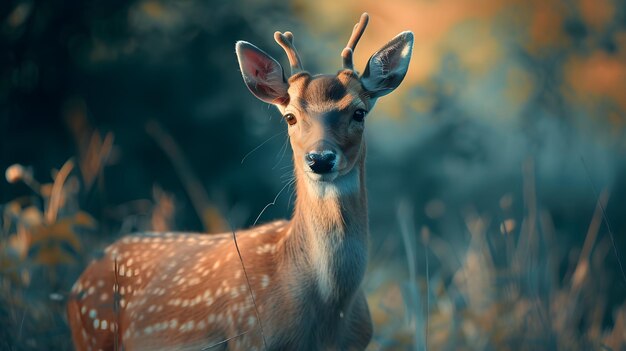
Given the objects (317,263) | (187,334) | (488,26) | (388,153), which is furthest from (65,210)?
(488,26)

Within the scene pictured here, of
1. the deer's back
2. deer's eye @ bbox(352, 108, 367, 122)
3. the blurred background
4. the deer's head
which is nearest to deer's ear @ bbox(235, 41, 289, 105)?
the deer's head

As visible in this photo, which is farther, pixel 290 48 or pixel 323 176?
pixel 290 48

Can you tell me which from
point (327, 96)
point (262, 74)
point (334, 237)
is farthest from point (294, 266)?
point (262, 74)

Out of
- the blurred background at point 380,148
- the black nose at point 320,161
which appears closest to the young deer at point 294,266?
the black nose at point 320,161

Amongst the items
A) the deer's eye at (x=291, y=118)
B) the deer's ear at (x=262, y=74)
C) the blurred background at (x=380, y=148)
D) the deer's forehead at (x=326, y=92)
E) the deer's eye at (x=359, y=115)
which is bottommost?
the blurred background at (x=380, y=148)

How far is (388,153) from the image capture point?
9.38 meters

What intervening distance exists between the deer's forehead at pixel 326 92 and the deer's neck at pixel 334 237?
276mm

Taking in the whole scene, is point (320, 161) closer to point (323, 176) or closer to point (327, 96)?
point (323, 176)

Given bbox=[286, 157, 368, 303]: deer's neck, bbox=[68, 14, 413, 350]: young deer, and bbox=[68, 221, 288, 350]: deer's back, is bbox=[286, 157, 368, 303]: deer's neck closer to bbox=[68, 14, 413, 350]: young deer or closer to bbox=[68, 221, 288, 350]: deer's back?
bbox=[68, 14, 413, 350]: young deer

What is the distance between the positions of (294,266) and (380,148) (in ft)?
18.7

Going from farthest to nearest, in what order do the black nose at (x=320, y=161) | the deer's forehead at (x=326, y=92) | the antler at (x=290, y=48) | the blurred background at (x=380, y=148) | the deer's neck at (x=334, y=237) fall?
the blurred background at (x=380, y=148) → the antler at (x=290, y=48) → the deer's forehead at (x=326, y=92) → the deer's neck at (x=334, y=237) → the black nose at (x=320, y=161)

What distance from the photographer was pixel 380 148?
30.1ft

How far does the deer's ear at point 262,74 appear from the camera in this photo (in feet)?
12.5

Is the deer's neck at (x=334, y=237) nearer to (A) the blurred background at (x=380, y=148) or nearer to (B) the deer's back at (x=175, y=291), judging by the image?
(B) the deer's back at (x=175, y=291)
